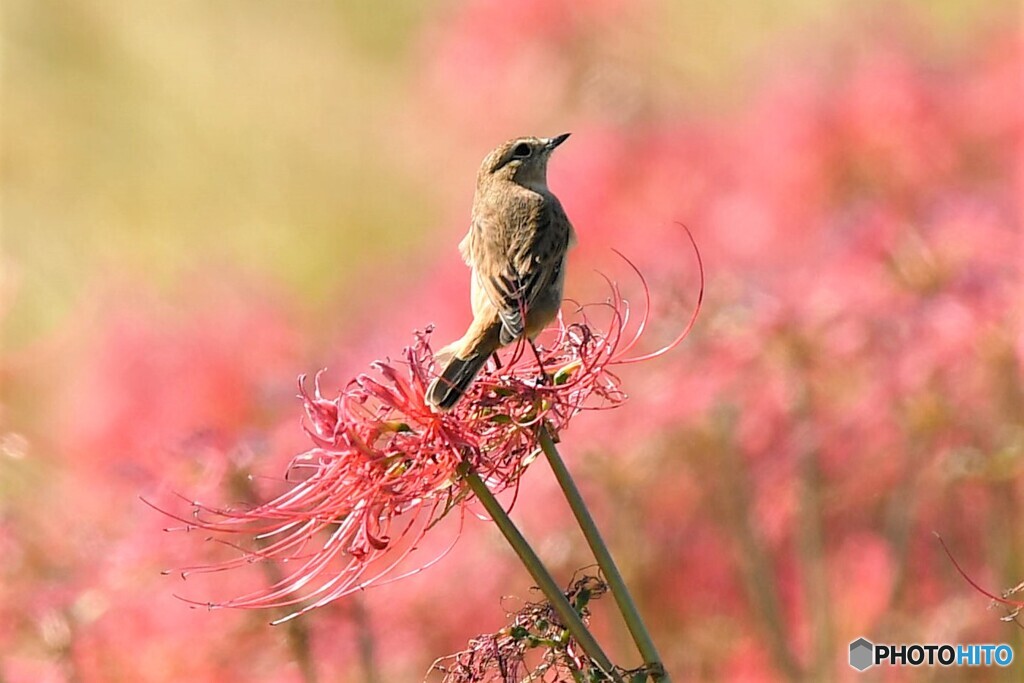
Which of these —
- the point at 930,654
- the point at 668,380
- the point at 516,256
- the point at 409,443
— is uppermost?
the point at 668,380

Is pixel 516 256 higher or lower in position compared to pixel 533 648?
higher

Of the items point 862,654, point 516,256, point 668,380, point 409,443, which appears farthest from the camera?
point 668,380

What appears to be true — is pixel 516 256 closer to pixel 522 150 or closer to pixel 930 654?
pixel 522 150

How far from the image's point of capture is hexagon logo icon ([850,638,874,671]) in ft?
11.9

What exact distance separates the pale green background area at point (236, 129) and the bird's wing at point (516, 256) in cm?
542

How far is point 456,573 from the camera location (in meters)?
3.87

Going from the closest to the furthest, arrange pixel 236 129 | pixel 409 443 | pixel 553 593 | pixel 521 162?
1. pixel 553 593
2. pixel 409 443
3. pixel 521 162
4. pixel 236 129

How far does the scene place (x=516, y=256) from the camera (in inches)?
112

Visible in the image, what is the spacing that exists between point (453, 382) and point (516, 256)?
0.80m

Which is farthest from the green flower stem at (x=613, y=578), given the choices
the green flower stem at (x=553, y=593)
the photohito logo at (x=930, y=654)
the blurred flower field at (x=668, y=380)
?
the photohito logo at (x=930, y=654)

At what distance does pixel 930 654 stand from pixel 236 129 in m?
8.66

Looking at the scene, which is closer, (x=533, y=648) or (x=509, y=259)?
(x=533, y=648)

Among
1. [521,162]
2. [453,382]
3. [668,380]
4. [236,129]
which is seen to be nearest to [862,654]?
[668,380]

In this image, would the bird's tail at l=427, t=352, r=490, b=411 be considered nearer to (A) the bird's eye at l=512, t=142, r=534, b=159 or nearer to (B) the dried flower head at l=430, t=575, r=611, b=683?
(B) the dried flower head at l=430, t=575, r=611, b=683
